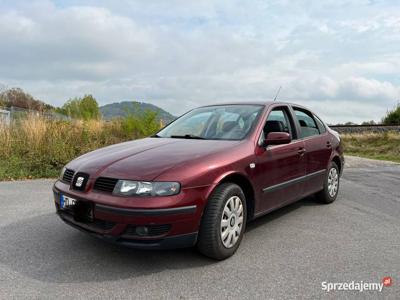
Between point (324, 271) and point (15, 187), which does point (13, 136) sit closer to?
point (15, 187)

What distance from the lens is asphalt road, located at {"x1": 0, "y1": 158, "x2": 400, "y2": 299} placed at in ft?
9.23

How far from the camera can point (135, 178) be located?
300cm

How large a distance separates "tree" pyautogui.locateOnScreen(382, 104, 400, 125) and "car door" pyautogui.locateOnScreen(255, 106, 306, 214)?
39.2m

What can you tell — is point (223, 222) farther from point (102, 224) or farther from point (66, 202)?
point (66, 202)

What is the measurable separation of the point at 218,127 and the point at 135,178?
5.21 feet

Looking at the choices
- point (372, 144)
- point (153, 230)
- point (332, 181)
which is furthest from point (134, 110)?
point (372, 144)

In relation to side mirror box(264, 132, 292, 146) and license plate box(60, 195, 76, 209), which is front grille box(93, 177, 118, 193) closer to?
license plate box(60, 195, 76, 209)

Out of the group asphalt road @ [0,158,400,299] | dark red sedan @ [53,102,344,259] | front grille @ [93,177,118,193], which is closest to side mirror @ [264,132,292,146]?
dark red sedan @ [53,102,344,259]

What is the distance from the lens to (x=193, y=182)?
3080mm

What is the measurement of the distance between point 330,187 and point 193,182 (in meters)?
3.40

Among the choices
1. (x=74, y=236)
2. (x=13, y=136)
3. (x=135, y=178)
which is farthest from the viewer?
(x=13, y=136)

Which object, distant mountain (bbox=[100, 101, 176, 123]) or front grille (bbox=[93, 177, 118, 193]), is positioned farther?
distant mountain (bbox=[100, 101, 176, 123])

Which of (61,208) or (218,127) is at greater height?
(218,127)

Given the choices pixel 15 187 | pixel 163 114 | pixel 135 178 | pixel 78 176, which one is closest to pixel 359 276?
pixel 135 178
